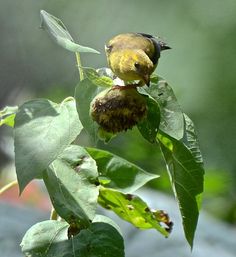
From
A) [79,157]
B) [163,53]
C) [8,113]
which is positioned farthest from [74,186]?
[163,53]

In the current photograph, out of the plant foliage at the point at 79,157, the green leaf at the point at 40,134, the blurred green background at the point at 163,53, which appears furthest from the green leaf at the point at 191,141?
the blurred green background at the point at 163,53

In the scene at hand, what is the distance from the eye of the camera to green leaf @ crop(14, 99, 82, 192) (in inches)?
27.3

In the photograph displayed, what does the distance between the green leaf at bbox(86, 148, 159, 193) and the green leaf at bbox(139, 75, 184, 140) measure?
13 centimetres

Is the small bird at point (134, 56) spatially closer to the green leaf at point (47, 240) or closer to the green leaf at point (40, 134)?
the green leaf at point (40, 134)

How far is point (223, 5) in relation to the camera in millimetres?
4020

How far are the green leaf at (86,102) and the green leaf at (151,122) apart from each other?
0.04 m

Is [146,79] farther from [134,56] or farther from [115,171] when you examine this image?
[115,171]

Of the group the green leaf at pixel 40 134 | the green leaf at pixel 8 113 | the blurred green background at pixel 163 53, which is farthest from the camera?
the blurred green background at pixel 163 53

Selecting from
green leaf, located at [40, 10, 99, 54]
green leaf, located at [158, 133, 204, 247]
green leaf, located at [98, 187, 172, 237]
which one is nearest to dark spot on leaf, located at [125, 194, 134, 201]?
green leaf, located at [98, 187, 172, 237]

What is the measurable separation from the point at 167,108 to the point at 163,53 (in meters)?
2.86

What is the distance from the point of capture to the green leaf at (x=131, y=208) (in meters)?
0.90

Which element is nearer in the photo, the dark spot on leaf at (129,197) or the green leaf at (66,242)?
the green leaf at (66,242)

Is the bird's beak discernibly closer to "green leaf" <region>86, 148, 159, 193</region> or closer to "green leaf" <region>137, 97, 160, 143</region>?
"green leaf" <region>137, 97, 160, 143</region>

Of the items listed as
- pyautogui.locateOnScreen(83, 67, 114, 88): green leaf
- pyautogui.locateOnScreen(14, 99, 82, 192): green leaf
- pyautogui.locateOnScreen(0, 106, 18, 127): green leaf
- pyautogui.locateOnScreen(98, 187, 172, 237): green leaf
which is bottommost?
pyautogui.locateOnScreen(98, 187, 172, 237): green leaf
